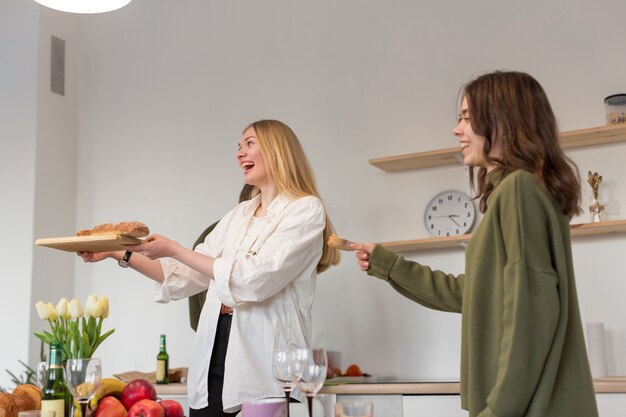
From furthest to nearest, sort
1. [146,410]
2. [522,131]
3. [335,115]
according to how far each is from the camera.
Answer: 1. [335,115]
2. [146,410]
3. [522,131]

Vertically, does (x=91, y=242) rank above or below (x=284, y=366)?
above

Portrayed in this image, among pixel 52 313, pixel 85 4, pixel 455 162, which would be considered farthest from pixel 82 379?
pixel 455 162

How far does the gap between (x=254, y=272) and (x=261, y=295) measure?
76 mm

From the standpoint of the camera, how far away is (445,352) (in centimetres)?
353

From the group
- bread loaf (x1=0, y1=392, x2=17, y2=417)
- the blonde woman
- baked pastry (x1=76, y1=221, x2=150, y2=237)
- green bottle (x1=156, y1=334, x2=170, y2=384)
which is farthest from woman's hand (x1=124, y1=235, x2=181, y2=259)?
green bottle (x1=156, y1=334, x2=170, y2=384)

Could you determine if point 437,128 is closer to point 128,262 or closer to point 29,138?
point 128,262

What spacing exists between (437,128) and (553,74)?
58 cm

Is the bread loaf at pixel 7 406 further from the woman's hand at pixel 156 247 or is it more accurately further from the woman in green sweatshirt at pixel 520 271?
the woman in green sweatshirt at pixel 520 271

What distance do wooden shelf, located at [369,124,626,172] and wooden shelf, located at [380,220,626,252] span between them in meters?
0.35

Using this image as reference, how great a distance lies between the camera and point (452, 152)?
349 cm

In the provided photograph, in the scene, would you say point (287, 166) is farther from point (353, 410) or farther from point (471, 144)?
point (353, 410)

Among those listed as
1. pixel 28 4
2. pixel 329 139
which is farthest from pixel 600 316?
pixel 28 4

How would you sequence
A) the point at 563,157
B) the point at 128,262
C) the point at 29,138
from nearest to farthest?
the point at 563,157
the point at 128,262
the point at 29,138

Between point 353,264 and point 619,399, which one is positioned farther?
point 353,264
